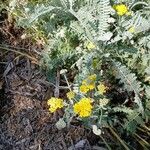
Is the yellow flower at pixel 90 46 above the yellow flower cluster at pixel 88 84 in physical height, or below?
above

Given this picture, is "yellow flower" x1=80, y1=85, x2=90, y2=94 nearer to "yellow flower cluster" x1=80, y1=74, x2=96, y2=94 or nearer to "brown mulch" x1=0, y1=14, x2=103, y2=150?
"yellow flower cluster" x1=80, y1=74, x2=96, y2=94

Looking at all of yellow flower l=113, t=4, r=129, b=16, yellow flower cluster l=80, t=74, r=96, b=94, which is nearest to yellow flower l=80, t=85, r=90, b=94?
yellow flower cluster l=80, t=74, r=96, b=94

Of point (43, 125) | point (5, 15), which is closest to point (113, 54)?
point (43, 125)

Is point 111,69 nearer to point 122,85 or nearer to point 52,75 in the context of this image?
point 122,85

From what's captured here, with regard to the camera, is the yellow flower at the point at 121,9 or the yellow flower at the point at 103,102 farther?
the yellow flower at the point at 121,9

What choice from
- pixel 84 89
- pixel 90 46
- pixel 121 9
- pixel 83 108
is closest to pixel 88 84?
pixel 84 89

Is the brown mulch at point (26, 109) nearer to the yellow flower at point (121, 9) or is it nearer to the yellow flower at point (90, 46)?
the yellow flower at point (90, 46)

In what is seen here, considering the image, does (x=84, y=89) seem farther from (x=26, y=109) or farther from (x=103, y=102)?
(x=26, y=109)

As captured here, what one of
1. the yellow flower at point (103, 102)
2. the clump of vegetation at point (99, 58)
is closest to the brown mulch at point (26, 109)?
the clump of vegetation at point (99, 58)
